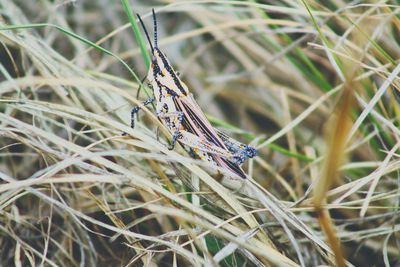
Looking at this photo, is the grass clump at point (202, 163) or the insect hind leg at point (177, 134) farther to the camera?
the insect hind leg at point (177, 134)

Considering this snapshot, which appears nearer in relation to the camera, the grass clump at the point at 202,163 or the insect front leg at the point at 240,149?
the grass clump at the point at 202,163

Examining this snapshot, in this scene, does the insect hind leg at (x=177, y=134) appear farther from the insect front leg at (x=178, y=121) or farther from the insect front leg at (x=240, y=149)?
the insect front leg at (x=240, y=149)

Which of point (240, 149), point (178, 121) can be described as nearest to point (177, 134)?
point (178, 121)

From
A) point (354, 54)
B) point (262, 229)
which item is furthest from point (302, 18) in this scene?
point (262, 229)

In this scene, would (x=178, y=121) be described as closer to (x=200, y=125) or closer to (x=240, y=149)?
(x=200, y=125)

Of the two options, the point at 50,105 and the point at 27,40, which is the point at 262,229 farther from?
the point at 27,40

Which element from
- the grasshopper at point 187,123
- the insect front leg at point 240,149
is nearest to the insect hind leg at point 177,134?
the grasshopper at point 187,123

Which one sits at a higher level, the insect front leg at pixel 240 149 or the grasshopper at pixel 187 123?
the grasshopper at pixel 187 123

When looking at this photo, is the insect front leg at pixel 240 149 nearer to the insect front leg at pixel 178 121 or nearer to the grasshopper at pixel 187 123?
the grasshopper at pixel 187 123
